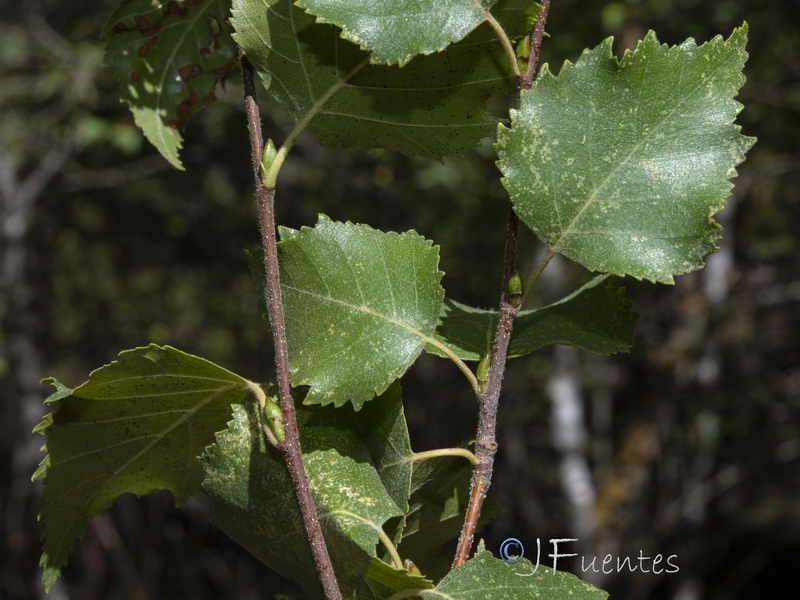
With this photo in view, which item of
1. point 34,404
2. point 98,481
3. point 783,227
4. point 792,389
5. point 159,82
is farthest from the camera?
point 783,227

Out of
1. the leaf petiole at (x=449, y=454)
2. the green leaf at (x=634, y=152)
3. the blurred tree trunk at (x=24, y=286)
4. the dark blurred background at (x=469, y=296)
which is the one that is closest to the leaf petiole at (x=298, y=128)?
the green leaf at (x=634, y=152)

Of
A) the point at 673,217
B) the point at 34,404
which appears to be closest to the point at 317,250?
the point at 673,217

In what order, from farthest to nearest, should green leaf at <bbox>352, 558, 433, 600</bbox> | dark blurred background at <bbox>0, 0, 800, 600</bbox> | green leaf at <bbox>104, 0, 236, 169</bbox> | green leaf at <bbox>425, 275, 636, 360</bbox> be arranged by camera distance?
dark blurred background at <bbox>0, 0, 800, 600</bbox> → green leaf at <bbox>104, 0, 236, 169</bbox> → green leaf at <bbox>425, 275, 636, 360</bbox> → green leaf at <bbox>352, 558, 433, 600</bbox>

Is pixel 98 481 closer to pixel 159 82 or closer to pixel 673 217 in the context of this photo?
pixel 159 82

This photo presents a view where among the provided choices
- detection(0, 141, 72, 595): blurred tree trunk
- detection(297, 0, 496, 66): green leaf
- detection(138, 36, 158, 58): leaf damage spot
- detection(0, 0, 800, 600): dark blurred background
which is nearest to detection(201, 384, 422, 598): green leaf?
detection(297, 0, 496, 66): green leaf

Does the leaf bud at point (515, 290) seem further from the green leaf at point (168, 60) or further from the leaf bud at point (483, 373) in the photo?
the green leaf at point (168, 60)

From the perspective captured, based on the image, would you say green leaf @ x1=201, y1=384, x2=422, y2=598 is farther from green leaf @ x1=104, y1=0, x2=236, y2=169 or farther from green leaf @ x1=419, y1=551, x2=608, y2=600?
green leaf @ x1=104, y1=0, x2=236, y2=169
